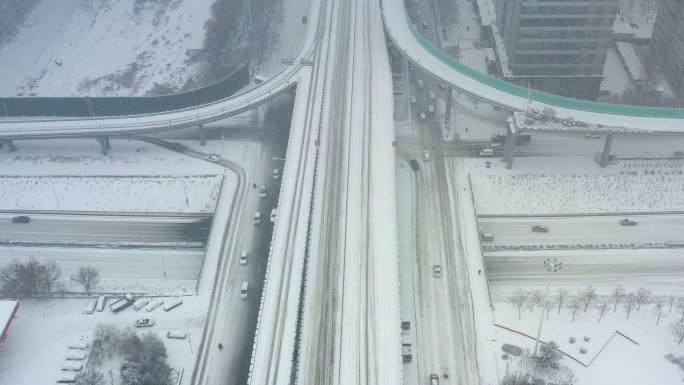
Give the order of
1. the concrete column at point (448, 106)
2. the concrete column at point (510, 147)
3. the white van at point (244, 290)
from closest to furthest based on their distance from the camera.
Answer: the white van at point (244, 290), the concrete column at point (510, 147), the concrete column at point (448, 106)

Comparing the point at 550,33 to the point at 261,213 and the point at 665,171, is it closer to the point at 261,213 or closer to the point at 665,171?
the point at 665,171

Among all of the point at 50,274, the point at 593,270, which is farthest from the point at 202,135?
the point at 593,270

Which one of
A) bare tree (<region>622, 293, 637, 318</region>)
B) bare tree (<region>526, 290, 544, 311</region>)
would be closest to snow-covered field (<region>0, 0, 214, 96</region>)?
bare tree (<region>526, 290, 544, 311</region>)

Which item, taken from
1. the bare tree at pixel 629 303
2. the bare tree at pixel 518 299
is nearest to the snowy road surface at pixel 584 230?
the bare tree at pixel 518 299

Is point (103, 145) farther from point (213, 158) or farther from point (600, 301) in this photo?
point (600, 301)

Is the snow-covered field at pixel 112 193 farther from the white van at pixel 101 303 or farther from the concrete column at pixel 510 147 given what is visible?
the concrete column at pixel 510 147

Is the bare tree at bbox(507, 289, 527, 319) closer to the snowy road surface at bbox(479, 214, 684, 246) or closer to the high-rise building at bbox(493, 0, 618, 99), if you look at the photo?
the snowy road surface at bbox(479, 214, 684, 246)
